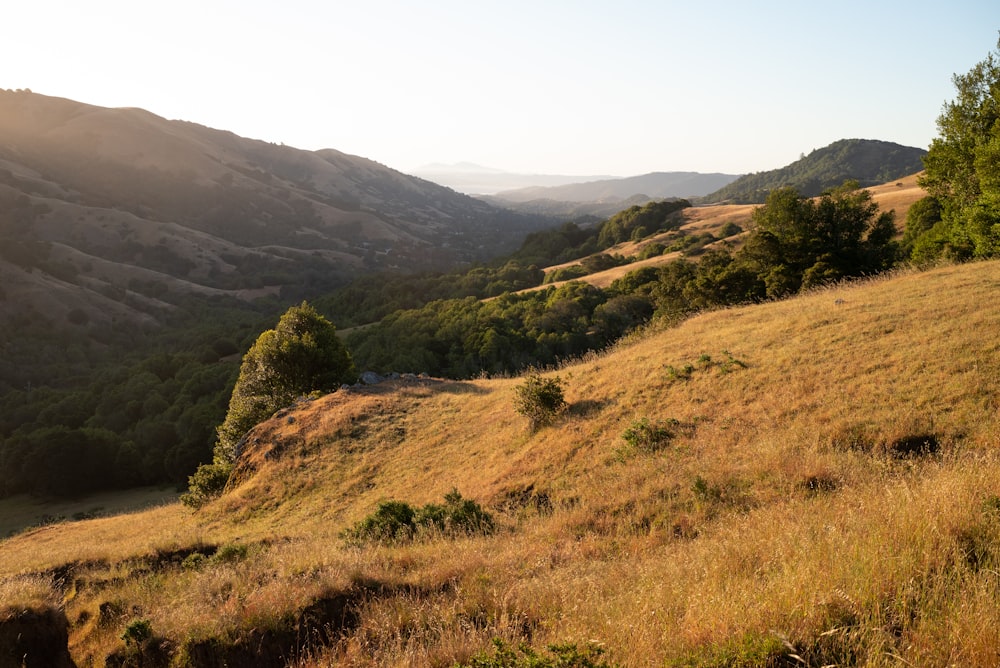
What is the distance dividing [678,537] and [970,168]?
31800 millimetres

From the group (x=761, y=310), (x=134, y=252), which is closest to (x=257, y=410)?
(x=761, y=310)

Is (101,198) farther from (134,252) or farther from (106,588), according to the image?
(106,588)

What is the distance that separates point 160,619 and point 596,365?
16.1 m

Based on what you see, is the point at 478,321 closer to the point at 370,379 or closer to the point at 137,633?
the point at 370,379

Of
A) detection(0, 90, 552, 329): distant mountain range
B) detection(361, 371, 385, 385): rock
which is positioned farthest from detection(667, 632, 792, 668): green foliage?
detection(0, 90, 552, 329): distant mountain range

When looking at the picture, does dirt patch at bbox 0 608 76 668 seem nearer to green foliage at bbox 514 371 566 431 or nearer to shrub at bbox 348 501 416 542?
shrub at bbox 348 501 416 542

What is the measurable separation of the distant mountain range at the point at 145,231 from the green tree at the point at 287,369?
77.1m

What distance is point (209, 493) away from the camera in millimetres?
21641

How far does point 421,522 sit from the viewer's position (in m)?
9.55

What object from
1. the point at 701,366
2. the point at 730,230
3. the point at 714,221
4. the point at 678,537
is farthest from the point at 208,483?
the point at 714,221

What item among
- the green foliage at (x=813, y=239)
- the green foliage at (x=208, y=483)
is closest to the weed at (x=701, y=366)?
the green foliage at (x=813, y=239)

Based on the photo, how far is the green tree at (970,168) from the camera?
2278 cm

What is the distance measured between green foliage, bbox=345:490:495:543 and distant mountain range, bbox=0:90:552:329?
100412 millimetres

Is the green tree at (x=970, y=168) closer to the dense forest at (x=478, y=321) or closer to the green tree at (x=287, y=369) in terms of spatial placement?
the dense forest at (x=478, y=321)
